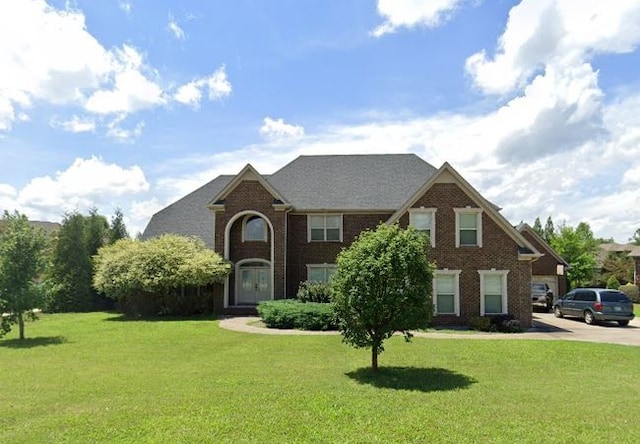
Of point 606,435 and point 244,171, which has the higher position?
point 244,171

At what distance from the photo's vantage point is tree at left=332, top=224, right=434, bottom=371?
1135 centimetres

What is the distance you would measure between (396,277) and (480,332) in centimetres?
1031

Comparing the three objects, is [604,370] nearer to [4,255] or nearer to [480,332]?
[480,332]

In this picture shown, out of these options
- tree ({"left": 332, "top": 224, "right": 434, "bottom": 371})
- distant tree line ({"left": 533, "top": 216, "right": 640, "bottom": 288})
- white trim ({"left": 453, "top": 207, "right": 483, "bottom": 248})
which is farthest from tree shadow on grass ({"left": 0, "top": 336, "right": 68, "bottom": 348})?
distant tree line ({"left": 533, "top": 216, "right": 640, "bottom": 288})

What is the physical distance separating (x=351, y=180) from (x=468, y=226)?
29.5ft

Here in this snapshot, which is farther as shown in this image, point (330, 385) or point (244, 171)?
point (244, 171)

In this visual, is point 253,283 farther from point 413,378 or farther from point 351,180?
point 413,378

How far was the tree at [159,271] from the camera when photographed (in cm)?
2416

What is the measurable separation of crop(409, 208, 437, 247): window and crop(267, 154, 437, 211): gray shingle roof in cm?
391

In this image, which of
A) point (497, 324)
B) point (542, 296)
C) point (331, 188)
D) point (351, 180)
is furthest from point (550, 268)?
point (331, 188)

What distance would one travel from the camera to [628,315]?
76.3 ft

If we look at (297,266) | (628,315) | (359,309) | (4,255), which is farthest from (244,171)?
(628,315)

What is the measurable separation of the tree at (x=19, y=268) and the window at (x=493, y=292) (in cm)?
1847

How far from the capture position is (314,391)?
9.58 metres
